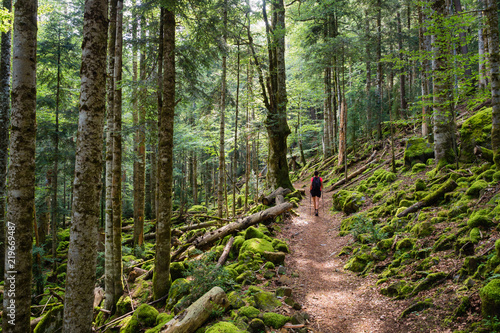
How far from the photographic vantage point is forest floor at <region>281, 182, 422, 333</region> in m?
4.12

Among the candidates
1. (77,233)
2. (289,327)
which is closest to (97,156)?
(77,233)

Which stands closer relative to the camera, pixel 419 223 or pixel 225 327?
pixel 225 327

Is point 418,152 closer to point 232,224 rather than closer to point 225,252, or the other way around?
point 232,224

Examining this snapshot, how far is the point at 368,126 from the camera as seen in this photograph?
56.9 ft

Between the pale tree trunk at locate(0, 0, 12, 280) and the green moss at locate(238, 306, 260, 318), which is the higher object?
the pale tree trunk at locate(0, 0, 12, 280)

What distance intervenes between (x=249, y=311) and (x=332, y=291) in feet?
7.37

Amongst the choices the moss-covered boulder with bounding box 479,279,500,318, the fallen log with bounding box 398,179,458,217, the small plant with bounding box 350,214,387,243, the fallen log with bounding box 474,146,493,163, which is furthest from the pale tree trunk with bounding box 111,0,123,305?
the fallen log with bounding box 474,146,493,163

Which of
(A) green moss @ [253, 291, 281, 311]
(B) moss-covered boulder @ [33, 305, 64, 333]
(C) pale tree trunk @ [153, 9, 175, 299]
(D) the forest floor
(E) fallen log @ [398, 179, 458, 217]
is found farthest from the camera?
(E) fallen log @ [398, 179, 458, 217]

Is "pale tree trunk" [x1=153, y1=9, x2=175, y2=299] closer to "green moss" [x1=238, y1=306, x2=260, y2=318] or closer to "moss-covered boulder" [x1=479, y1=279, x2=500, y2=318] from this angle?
"green moss" [x1=238, y1=306, x2=260, y2=318]

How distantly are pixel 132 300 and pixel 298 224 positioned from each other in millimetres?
6283

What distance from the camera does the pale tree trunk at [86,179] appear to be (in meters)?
3.18

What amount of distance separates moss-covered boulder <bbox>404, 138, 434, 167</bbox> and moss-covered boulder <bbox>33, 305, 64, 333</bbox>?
42.1 feet

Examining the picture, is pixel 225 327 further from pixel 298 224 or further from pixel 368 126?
pixel 368 126

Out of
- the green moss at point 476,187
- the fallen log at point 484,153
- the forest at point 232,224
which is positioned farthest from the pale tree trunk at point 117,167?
the fallen log at point 484,153
